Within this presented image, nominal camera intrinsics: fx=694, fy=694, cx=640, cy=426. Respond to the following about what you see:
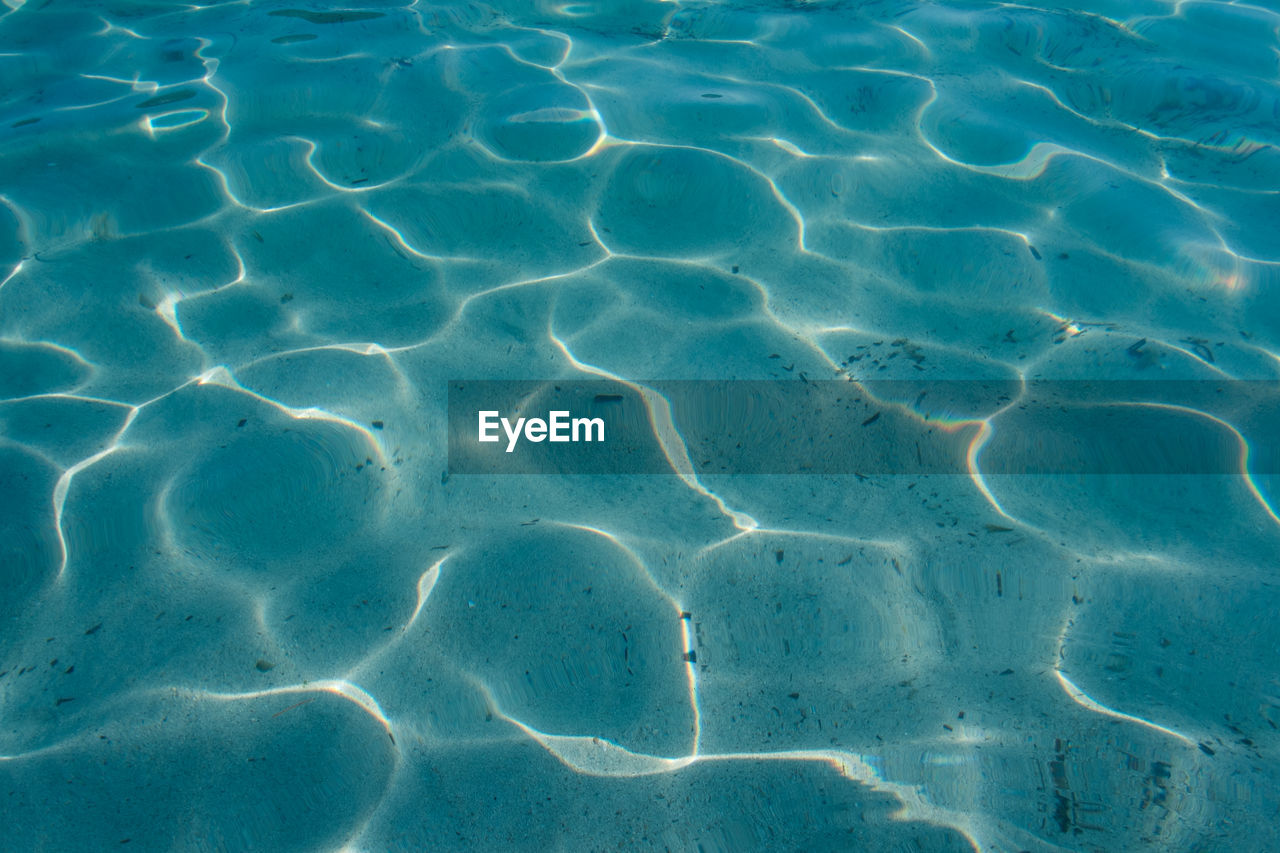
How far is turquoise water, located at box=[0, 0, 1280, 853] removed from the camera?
1.67 metres

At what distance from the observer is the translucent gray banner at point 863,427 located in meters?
2.34

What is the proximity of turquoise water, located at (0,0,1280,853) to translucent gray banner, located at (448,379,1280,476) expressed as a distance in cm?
4

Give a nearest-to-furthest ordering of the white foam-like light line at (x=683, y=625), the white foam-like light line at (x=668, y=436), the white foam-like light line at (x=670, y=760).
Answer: the white foam-like light line at (x=670, y=760)
the white foam-like light line at (x=683, y=625)
the white foam-like light line at (x=668, y=436)

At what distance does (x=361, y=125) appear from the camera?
3709 mm

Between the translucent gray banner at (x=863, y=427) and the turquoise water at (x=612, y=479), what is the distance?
0.12ft

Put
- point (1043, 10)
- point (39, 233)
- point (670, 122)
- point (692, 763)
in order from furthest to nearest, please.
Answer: point (1043, 10) → point (670, 122) → point (39, 233) → point (692, 763)

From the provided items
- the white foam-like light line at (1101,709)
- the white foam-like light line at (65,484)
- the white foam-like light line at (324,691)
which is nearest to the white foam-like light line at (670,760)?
the white foam-like light line at (324,691)

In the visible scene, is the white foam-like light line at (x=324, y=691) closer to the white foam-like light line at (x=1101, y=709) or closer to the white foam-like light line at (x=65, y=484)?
the white foam-like light line at (x=65, y=484)

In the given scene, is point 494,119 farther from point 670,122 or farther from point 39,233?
point 39,233

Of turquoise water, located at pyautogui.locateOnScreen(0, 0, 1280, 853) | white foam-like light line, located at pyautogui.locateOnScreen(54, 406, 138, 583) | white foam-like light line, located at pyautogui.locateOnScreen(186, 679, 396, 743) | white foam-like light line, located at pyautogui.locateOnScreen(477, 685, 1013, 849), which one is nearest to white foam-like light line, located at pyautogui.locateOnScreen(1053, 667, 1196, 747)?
turquoise water, located at pyautogui.locateOnScreen(0, 0, 1280, 853)

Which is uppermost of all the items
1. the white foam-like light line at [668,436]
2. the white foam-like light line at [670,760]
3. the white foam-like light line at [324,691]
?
the white foam-like light line at [668,436]

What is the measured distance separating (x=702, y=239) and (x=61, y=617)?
8.72 ft

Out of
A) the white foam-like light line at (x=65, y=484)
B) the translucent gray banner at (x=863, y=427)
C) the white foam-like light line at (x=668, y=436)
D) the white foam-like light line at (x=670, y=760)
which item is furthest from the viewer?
the translucent gray banner at (x=863, y=427)

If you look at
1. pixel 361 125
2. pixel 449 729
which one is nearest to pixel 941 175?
pixel 361 125
